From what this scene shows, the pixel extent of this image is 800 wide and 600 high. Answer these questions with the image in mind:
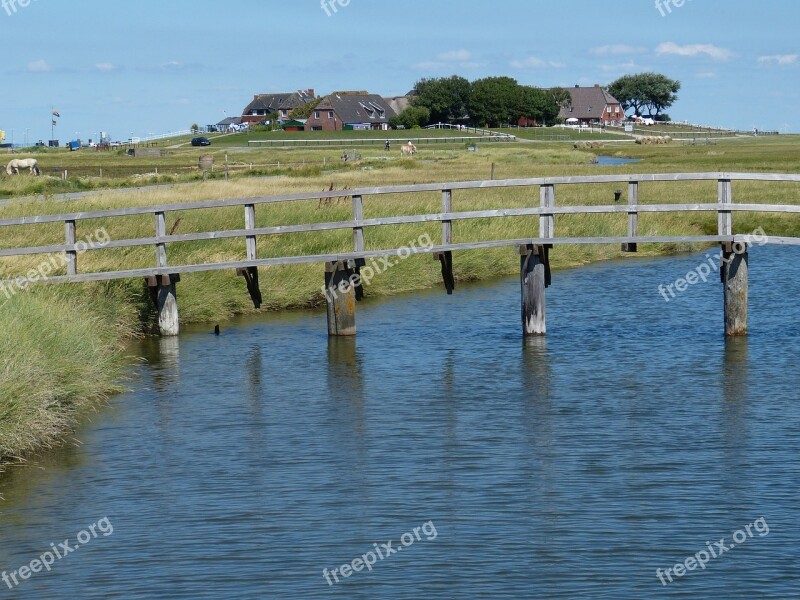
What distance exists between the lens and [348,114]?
606 ft

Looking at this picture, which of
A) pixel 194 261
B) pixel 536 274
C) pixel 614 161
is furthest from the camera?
pixel 614 161

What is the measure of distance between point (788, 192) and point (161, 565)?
1595 inches

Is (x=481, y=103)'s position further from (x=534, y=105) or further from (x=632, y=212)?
(x=632, y=212)

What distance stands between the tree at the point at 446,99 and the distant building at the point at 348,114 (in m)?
5.77

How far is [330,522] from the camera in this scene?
1121cm

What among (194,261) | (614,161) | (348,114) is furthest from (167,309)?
(348,114)

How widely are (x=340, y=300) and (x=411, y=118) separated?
16202 cm

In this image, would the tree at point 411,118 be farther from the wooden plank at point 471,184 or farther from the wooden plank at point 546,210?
the wooden plank at point 546,210

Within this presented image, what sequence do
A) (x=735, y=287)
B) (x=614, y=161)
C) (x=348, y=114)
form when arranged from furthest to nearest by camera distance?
(x=348, y=114), (x=614, y=161), (x=735, y=287)

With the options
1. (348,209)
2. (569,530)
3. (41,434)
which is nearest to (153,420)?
(41,434)

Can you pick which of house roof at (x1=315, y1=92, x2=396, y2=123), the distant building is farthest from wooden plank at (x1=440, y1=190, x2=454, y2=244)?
house roof at (x1=315, y1=92, x2=396, y2=123)

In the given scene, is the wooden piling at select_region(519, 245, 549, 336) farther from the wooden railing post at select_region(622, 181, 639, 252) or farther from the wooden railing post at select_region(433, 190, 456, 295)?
the wooden railing post at select_region(622, 181, 639, 252)

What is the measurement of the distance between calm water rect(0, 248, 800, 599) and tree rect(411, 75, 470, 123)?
552ft

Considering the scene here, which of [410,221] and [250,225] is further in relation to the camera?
[250,225]
